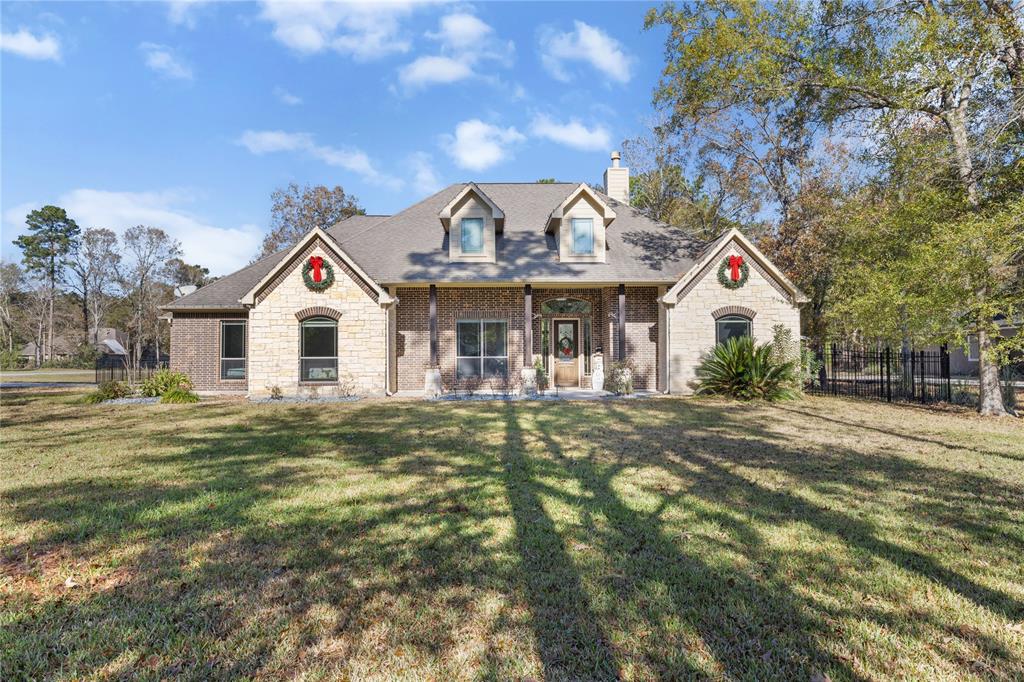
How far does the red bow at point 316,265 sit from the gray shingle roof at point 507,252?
4.74ft

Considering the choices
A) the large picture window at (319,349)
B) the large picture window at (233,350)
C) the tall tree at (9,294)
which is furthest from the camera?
the tall tree at (9,294)

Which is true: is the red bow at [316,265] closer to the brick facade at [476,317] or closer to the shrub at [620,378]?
the brick facade at [476,317]

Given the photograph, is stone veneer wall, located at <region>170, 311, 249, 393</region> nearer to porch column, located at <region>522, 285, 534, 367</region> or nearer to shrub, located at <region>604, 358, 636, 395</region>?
porch column, located at <region>522, 285, 534, 367</region>

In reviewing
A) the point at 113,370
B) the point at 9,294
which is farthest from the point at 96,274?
the point at 113,370

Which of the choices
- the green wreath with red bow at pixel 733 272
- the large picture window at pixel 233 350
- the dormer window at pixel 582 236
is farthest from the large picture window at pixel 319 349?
the green wreath with red bow at pixel 733 272

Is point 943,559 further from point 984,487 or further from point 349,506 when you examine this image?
point 349,506

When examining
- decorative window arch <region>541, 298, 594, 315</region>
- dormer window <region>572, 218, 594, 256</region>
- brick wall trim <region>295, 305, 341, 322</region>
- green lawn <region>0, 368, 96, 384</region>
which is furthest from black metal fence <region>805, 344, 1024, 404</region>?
green lawn <region>0, 368, 96, 384</region>

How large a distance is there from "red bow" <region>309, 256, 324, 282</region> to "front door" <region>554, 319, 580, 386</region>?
8.78m

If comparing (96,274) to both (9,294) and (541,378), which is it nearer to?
(9,294)

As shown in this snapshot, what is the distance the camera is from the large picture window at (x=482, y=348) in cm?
1741

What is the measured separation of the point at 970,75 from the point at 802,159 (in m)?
7.93

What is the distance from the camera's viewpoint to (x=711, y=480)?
6.14 m

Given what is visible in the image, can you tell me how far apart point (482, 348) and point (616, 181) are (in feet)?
35.8

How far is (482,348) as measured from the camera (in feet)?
57.4
